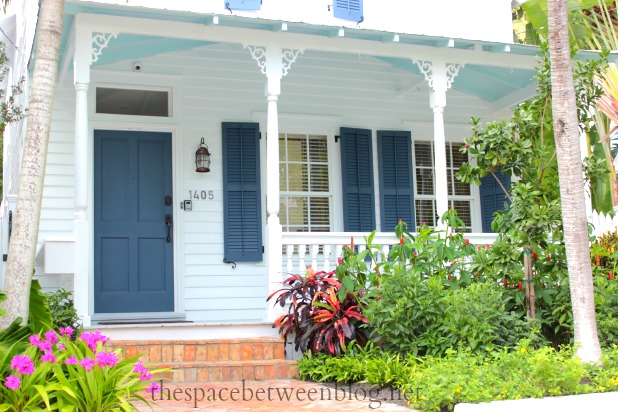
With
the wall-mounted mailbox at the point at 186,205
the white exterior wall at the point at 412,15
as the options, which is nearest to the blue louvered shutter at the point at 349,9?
the white exterior wall at the point at 412,15

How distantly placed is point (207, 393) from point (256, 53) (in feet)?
12.6

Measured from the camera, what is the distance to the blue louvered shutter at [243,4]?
8469 mm

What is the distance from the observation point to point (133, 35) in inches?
301

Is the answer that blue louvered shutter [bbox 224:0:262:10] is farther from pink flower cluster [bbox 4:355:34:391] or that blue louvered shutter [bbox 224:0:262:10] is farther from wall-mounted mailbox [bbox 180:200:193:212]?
pink flower cluster [bbox 4:355:34:391]

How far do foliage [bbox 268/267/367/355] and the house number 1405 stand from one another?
205cm

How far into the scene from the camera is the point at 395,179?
10023mm

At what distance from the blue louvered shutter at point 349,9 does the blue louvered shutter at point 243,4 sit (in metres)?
1.02

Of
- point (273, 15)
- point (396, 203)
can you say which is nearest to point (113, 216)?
point (273, 15)

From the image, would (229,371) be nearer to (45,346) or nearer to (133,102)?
(45,346)

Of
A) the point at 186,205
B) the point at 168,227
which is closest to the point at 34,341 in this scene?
the point at 168,227

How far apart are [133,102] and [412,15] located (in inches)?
145

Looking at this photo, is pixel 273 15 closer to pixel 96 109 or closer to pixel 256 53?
pixel 256 53

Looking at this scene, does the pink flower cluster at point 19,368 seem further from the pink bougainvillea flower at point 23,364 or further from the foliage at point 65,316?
the foliage at point 65,316

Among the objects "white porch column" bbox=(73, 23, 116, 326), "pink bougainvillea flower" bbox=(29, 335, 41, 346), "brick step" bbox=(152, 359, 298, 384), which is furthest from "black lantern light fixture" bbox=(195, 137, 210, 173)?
"pink bougainvillea flower" bbox=(29, 335, 41, 346)
